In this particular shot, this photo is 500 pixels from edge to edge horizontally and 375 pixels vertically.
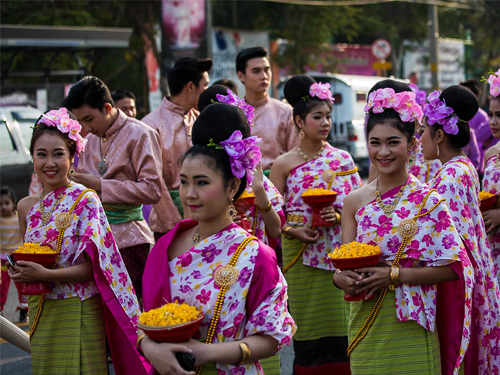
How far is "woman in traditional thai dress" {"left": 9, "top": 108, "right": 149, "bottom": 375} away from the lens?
4.10 metres

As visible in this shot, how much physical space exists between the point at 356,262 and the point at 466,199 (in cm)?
122

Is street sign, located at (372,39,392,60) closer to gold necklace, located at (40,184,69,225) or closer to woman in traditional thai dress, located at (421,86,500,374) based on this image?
woman in traditional thai dress, located at (421,86,500,374)

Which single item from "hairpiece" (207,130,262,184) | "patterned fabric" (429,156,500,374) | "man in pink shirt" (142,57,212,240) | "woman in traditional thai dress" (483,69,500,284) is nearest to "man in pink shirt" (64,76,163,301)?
"man in pink shirt" (142,57,212,240)

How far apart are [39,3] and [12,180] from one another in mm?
9995

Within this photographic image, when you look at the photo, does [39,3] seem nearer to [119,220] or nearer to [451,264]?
[119,220]

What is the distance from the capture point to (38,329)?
416 centimetres

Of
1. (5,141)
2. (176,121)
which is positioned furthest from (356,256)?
(5,141)

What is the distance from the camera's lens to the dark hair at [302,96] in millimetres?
5559

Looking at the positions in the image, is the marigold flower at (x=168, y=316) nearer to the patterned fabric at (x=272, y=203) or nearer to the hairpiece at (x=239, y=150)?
the hairpiece at (x=239, y=150)

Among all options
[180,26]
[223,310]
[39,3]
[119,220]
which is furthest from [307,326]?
[39,3]

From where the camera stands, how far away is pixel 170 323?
2.66m

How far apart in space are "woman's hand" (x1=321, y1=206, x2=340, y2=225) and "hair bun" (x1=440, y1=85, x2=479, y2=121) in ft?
3.71

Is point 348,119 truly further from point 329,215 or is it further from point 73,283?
point 73,283

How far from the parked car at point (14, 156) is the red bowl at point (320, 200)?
6.55 meters
